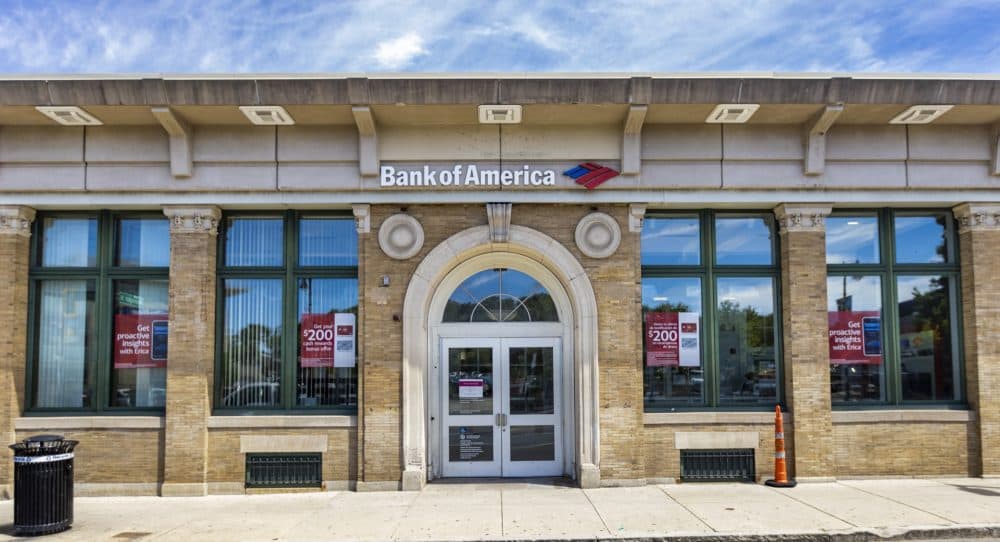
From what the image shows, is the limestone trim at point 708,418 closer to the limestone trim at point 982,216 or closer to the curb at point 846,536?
the curb at point 846,536

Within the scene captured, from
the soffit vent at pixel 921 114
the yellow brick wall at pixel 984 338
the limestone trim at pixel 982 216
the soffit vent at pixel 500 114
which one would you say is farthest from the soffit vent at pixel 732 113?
A: the yellow brick wall at pixel 984 338

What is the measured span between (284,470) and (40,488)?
135 inches

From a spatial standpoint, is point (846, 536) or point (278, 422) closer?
point (846, 536)

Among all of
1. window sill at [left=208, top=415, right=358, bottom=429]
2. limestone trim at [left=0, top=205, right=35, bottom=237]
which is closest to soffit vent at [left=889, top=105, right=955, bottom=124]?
window sill at [left=208, top=415, right=358, bottom=429]

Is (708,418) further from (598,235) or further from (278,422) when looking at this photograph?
(278,422)

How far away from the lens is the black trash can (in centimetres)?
910

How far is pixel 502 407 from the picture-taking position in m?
12.3

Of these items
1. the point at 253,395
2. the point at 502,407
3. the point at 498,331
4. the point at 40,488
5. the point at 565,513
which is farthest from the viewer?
the point at 498,331

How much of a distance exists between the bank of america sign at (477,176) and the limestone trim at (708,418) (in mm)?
3722

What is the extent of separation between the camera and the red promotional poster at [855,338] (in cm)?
1243

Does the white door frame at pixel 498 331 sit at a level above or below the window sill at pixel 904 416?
above

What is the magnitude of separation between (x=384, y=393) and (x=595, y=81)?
5658 millimetres

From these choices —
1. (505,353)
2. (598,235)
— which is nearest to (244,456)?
(505,353)

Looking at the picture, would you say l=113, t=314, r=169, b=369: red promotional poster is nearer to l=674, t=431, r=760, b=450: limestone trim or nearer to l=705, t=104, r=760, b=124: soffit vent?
l=674, t=431, r=760, b=450: limestone trim
